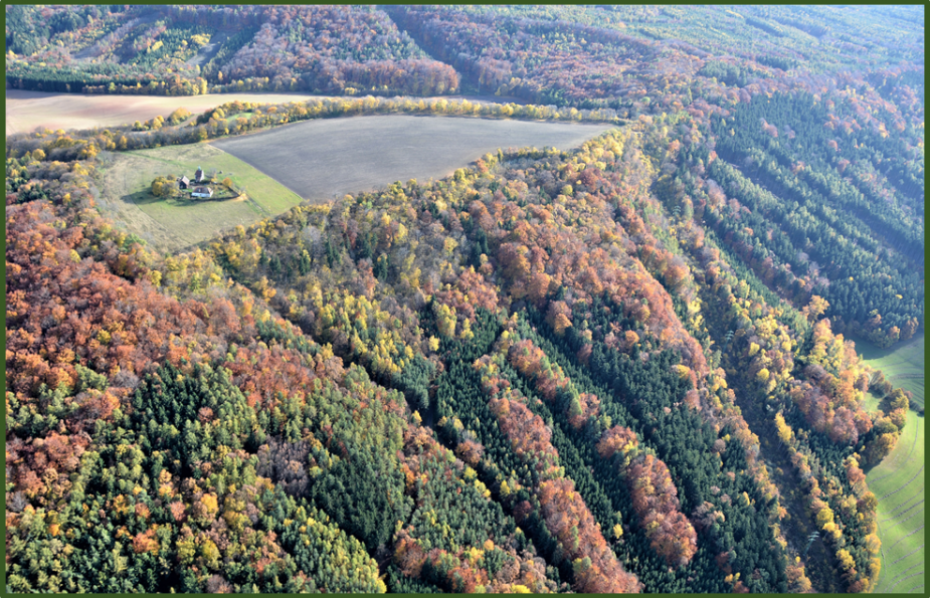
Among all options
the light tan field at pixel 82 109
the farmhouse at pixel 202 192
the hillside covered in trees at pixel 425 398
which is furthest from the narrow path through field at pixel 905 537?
the light tan field at pixel 82 109

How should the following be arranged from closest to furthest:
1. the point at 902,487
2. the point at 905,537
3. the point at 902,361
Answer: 1. the point at 905,537
2. the point at 902,487
3. the point at 902,361

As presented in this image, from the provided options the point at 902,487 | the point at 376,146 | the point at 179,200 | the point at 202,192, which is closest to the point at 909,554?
the point at 902,487

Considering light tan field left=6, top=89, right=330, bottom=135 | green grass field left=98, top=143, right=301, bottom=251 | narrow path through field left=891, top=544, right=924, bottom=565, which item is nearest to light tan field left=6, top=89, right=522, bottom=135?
light tan field left=6, top=89, right=330, bottom=135

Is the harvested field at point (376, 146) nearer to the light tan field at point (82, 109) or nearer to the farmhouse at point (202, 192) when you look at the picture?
the farmhouse at point (202, 192)

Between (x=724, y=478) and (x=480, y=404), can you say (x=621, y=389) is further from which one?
(x=480, y=404)

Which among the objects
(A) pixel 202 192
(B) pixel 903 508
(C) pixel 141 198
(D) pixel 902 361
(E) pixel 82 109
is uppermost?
(E) pixel 82 109

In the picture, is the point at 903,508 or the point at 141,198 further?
the point at 903,508

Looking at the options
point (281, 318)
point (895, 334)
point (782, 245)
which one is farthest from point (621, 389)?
point (895, 334)

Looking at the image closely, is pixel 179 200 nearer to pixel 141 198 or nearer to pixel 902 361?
pixel 141 198
